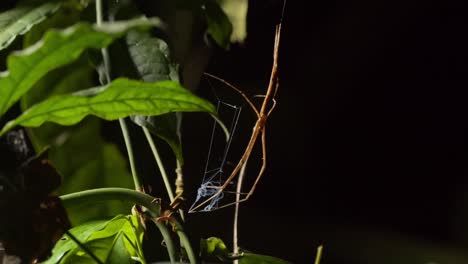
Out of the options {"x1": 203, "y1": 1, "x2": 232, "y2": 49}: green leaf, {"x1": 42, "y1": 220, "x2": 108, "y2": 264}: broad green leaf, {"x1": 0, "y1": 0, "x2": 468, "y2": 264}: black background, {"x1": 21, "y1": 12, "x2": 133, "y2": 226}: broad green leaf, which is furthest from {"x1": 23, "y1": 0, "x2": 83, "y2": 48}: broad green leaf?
{"x1": 0, "y1": 0, "x2": 468, "y2": 264}: black background

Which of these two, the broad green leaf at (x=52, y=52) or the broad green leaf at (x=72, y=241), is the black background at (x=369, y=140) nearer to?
the broad green leaf at (x=72, y=241)

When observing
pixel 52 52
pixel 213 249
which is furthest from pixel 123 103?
pixel 213 249

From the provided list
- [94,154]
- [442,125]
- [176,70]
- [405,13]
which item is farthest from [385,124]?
[176,70]

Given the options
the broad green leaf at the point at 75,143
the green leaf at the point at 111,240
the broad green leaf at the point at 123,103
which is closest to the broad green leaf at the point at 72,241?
the green leaf at the point at 111,240

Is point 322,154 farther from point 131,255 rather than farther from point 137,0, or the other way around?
point 131,255

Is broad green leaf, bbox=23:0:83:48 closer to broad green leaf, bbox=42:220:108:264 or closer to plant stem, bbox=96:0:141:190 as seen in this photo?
plant stem, bbox=96:0:141:190

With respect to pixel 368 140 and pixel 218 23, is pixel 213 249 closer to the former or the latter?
pixel 218 23
